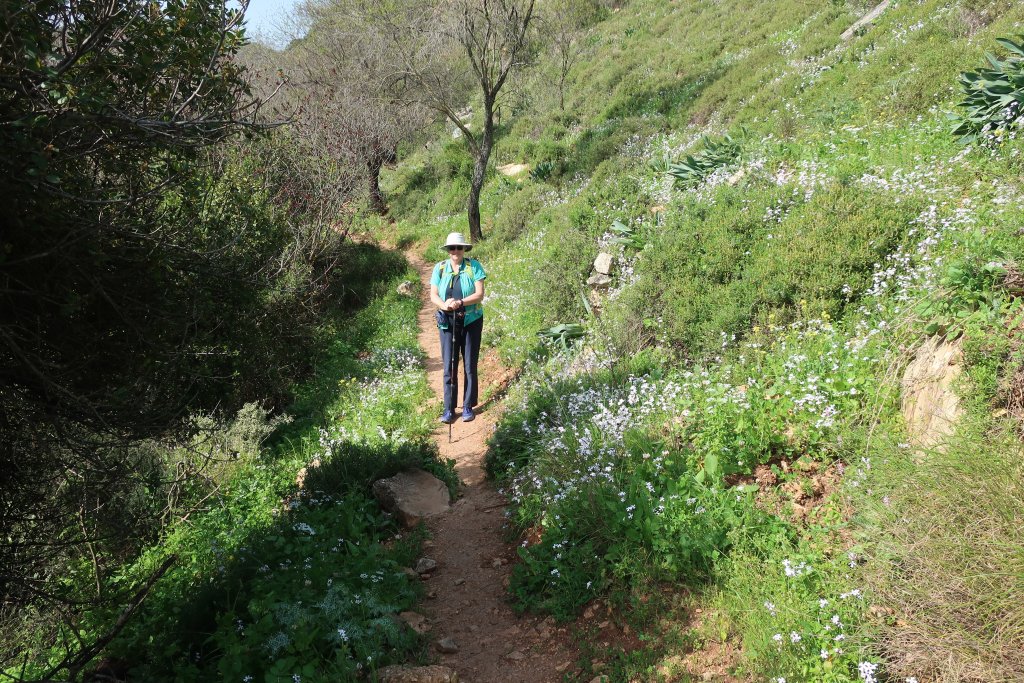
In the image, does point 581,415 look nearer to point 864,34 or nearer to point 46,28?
point 46,28

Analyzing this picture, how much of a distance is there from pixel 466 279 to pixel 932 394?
4.88 meters

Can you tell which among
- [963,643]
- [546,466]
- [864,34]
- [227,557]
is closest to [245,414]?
[227,557]

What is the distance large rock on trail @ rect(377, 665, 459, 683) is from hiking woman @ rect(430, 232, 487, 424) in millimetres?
4372

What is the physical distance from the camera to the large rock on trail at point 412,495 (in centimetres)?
594

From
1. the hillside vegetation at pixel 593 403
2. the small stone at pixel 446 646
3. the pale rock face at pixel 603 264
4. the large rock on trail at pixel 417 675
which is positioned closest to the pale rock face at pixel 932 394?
the hillside vegetation at pixel 593 403

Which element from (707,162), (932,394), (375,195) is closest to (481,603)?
(932,394)

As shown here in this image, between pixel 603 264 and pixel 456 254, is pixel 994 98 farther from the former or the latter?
pixel 456 254

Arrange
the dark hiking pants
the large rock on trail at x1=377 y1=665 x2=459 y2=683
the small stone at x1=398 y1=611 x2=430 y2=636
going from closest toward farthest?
the large rock on trail at x1=377 y1=665 x2=459 y2=683 < the small stone at x1=398 y1=611 x2=430 y2=636 < the dark hiking pants

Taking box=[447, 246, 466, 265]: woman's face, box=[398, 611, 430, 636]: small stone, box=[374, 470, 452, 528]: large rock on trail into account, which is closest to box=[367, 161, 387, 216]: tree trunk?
box=[447, 246, 466, 265]: woman's face

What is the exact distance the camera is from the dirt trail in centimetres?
413

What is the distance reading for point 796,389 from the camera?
16.1 feet

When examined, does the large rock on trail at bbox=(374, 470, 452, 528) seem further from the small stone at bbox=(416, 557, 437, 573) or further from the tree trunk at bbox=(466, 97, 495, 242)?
the tree trunk at bbox=(466, 97, 495, 242)

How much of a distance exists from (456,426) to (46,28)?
18.8ft

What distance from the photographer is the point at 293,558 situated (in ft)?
16.1
